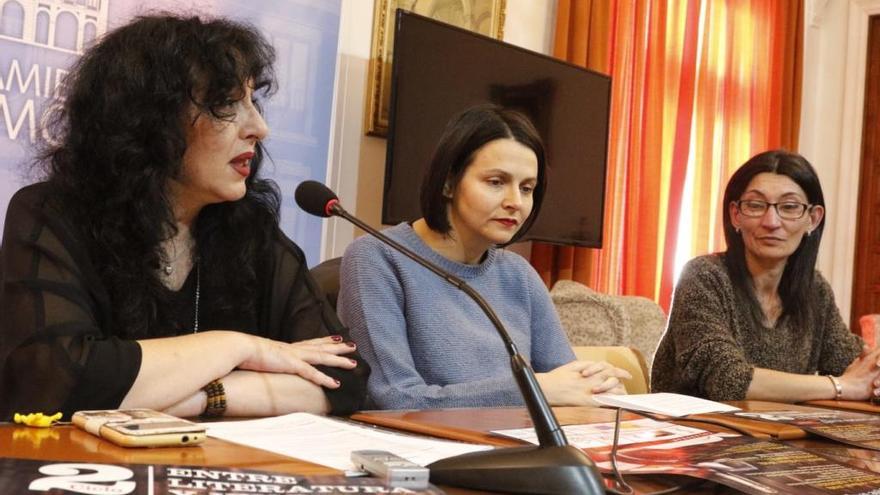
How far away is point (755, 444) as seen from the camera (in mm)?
1245

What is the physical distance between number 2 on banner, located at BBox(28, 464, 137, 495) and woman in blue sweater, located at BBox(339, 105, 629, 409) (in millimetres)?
948

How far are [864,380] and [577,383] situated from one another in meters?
0.85

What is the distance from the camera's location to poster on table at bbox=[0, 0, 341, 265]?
2449 millimetres

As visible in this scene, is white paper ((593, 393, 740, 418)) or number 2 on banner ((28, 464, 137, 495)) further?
white paper ((593, 393, 740, 418))

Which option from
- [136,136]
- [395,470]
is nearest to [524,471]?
[395,470]

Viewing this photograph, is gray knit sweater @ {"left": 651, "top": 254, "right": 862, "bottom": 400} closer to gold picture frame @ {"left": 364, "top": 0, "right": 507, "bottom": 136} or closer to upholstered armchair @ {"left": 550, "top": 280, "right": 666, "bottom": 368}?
upholstered armchair @ {"left": 550, "top": 280, "right": 666, "bottom": 368}

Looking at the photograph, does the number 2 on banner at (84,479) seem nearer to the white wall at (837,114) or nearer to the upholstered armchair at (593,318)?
the upholstered armchair at (593,318)

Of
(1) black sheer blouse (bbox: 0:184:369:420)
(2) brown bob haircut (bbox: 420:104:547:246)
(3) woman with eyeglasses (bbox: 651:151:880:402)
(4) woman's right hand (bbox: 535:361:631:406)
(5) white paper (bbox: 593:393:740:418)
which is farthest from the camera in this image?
(3) woman with eyeglasses (bbox: 651:151:880:402)

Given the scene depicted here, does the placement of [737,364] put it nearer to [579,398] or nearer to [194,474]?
[579,398]

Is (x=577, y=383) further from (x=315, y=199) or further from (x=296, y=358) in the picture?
(x=315, y=199)

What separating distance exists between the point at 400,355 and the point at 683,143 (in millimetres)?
3066

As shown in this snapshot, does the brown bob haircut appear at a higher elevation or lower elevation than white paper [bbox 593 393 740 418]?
higher

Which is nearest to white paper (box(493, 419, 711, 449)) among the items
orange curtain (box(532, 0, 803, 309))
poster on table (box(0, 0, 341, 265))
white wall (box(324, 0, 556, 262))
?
poster on table (box(0, 0, 341, 265))

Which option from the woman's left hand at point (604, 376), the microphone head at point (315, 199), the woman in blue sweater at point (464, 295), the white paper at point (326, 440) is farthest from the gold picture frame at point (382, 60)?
the white paper at point (326, 440)
